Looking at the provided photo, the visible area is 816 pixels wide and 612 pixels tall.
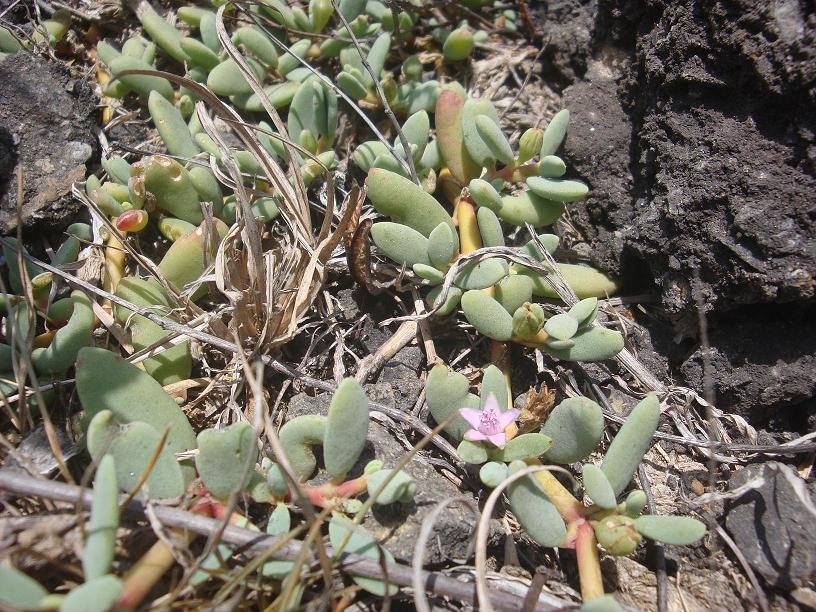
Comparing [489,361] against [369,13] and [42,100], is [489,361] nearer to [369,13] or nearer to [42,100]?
[369,13]

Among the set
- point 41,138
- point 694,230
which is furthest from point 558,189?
point 41,138

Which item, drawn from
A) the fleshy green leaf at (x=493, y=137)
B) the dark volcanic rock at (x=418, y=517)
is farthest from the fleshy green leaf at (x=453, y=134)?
the dark volcanic rock at (x=418, y=517)

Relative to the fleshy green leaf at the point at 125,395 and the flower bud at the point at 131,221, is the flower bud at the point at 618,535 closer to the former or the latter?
the fleshy green leaf at the point at 125,395

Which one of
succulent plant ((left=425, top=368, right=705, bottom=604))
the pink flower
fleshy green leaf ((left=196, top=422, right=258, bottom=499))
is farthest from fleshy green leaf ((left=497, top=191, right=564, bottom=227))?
fleshy green leaf ((left=196, top=422, right=258, bottom=499))

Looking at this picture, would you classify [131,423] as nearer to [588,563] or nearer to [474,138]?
[588,563]

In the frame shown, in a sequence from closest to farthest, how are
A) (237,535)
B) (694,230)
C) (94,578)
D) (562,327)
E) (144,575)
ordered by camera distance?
1. (94,578)
2. (144,575)
3. (237,535)
4. (562,327)
5. (694,230)

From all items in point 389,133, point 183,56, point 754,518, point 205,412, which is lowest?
point 205,412

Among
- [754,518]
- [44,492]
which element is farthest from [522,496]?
[44,492]
